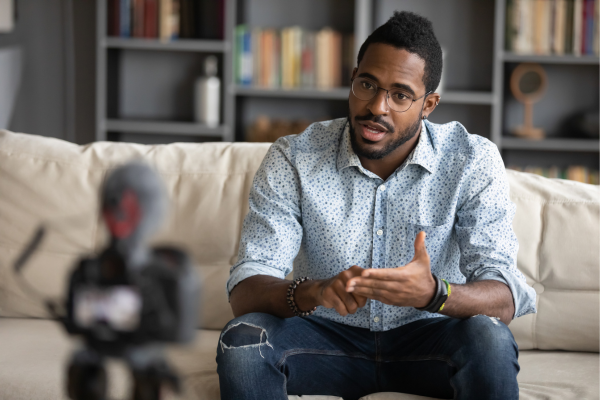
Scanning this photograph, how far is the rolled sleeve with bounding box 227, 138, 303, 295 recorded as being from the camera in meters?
1.27

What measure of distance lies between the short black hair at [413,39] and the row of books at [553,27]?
5.36 ft

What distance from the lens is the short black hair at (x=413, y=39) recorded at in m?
1.28

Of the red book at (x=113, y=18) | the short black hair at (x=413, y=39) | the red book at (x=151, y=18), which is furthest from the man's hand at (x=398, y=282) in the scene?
the red book at (x=113, y=18)

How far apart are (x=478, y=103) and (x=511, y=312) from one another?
194 centimetres

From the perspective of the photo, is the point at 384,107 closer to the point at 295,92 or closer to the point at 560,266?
the point at 560,266

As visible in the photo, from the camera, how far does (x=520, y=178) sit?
60.8 inches

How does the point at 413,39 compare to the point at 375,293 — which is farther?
the point at 413,39

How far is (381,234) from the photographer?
1.31 meters

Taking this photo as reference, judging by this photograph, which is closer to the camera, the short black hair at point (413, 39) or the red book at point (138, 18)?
the short black hair at point (413, 39)

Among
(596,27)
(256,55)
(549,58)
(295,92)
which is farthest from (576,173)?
(256,55)

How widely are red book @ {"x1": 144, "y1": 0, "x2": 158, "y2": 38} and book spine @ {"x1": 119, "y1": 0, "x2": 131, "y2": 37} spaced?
0.08 m

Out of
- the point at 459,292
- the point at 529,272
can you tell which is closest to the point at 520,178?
the point at 529,272

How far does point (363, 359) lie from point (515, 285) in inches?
13.4

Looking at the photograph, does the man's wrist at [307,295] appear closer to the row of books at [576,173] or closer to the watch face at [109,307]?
the watch face at [109,307]
